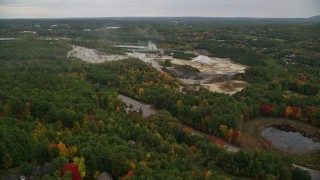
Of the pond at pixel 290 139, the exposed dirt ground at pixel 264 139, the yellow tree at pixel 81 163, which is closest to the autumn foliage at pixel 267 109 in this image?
the exposed dirt ground at pixel 264 139

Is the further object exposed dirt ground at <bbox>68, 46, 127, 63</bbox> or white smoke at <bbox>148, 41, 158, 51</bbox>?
white smoke at <bbox>148, 41, 158, 51</bbox>

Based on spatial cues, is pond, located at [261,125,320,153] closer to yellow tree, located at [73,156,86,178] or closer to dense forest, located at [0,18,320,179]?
dense forest, located at [0,18,320,179]

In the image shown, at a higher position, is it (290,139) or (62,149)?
(62,149)

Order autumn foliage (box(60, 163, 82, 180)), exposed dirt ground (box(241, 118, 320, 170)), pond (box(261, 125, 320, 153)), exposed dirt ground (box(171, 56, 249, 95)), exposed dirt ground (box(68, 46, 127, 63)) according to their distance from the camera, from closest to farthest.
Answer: autumn foliage (box(60, 163, 82, 180))
exposed dirt ground (box(241, 118, 320, 170))
pond (box(261, 125, 320, 153))
exposed dirt ground (box(171, 56, 249, 95))
exposed dirt ground (box(68, 46, 127, 63))

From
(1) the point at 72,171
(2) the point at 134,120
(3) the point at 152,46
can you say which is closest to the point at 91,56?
(3) the point at 152,46

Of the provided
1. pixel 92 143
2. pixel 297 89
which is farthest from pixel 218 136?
pixel 297 89

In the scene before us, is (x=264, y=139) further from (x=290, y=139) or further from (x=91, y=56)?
(x=91, y=56)

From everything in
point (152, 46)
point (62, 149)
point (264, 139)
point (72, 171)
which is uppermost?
point (62, 149)

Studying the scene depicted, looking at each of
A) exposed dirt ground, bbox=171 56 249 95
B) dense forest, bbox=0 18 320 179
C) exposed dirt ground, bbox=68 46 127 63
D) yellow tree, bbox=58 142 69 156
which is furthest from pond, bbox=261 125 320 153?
exposed dirt ground, bbox=68 46 127 63

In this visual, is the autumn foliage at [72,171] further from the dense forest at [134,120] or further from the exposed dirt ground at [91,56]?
the exposed dirt ground at [91,56]
